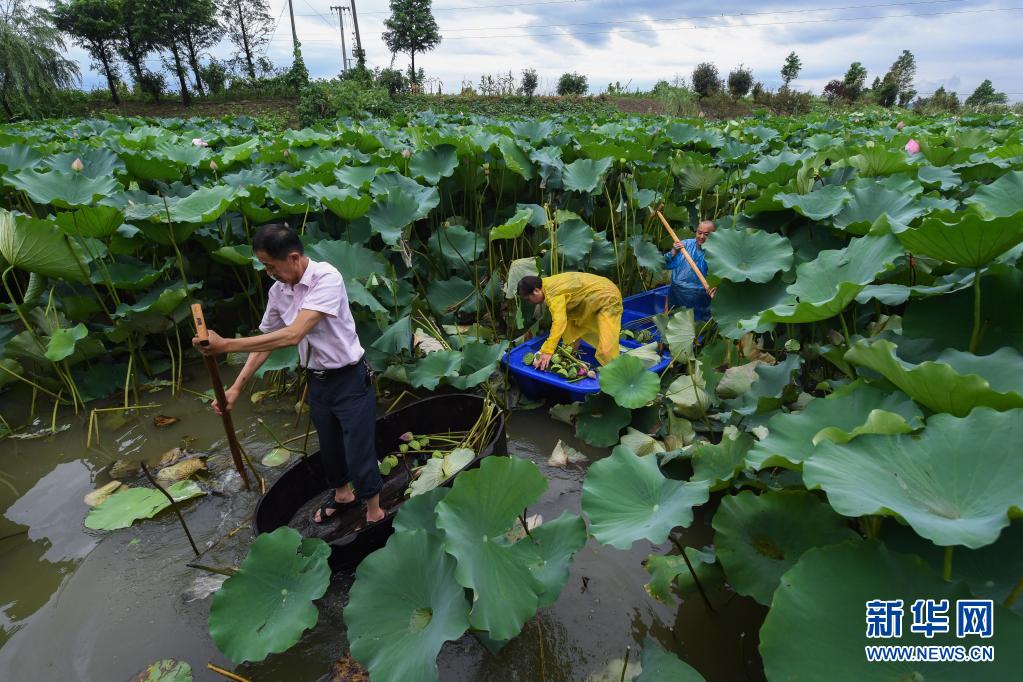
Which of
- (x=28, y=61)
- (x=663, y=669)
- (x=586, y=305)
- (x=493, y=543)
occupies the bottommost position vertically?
(x=663, y=669)

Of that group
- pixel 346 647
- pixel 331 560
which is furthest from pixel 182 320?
pixel 346 647

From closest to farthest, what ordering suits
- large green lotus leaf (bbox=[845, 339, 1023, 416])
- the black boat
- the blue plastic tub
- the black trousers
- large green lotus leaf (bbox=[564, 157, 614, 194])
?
large green lotus leaf (bbox=[845, 339, 1023, 416]), the black boat, the black trousers, the blue plastic tub, large green lotus leaf (bbox=[564, 157, 614, 194])

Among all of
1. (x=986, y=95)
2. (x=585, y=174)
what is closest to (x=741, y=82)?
(x=986, y=95)

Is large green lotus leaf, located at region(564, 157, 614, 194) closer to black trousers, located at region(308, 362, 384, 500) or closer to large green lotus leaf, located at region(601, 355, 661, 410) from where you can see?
large green lotus leaf, located at region(601, 355, 661, 410)

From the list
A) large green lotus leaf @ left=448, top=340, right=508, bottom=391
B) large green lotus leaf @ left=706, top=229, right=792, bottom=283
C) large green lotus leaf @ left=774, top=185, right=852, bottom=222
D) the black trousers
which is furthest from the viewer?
large green lotus leaf @ left=448, top=340, right=508, bottom=391

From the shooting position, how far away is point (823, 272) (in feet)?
7.27

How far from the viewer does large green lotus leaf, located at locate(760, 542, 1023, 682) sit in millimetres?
1047

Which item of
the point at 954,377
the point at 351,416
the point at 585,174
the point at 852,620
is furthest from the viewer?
the point at 585,174

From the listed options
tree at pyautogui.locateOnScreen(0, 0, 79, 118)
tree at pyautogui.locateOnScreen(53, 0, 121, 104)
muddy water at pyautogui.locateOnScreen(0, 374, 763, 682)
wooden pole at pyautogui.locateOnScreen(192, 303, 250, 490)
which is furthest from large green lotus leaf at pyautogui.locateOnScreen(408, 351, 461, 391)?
tree at pyautogui.locateOnScreen(53, 0, 121, 104)

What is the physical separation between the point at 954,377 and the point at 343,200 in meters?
3.31

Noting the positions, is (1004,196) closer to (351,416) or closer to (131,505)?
(351,416)

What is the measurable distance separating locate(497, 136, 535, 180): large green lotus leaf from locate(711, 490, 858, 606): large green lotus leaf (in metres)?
3.42

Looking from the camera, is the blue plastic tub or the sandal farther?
the blue plastic tub

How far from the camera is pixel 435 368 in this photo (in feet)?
10.9
